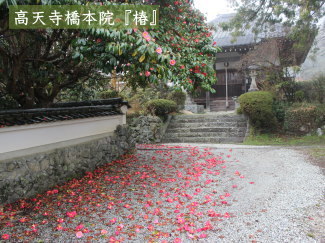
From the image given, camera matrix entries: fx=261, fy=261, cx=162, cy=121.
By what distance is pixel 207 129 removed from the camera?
32.9 feet

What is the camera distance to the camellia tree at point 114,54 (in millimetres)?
3116

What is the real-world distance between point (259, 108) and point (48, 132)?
6.99 m

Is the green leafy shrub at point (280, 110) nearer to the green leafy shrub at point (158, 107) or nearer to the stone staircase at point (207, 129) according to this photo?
the stone staircase at point (207, 129)

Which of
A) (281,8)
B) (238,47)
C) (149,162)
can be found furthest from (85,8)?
(238,47)

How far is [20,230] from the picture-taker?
2998mm

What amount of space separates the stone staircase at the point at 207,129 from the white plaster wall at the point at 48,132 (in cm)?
419

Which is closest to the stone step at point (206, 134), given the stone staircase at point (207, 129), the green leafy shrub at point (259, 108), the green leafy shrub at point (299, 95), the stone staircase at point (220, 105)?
the stone staircase at point (207, 129)

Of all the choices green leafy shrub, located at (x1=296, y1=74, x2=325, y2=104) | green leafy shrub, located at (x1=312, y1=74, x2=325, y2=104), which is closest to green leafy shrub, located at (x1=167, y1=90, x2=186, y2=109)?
green leafy shrub, located at (x1=296, y1=74, x2=325, y2=104)

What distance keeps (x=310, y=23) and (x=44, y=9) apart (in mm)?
8666

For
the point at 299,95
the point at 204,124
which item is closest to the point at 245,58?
the point at 299,95

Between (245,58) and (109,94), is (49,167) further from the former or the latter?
(245,58)

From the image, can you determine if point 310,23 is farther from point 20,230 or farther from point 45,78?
point 20,230

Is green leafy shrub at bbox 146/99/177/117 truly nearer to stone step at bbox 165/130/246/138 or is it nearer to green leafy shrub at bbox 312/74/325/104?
stone step at bbox 165/130/246/138

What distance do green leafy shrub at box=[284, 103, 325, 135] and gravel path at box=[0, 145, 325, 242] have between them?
132 inches
